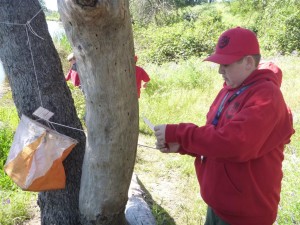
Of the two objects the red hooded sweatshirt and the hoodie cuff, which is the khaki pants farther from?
the hoodie cuff

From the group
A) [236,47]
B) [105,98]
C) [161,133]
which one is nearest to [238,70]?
[236,47]

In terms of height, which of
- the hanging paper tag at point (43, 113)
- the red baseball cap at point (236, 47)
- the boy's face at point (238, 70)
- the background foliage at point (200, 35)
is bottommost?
the background foliage at point (200, 35)

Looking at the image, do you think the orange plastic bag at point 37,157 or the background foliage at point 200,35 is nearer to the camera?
the orange plastic bag at point 37,157

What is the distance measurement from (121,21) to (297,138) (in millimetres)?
4433

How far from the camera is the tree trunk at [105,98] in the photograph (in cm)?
148

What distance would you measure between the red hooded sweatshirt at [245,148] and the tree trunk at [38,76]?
814 millimetres

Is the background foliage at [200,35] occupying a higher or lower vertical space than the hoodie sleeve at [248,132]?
lower

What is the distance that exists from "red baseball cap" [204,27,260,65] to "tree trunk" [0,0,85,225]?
1028 millimetres

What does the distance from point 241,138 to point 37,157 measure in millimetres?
1064

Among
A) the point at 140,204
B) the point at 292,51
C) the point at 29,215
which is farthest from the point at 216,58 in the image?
the point at 292,51

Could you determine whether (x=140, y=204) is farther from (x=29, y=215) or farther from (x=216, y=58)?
(x=216, y=58)

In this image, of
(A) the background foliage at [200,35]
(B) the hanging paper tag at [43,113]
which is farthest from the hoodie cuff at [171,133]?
(A) the background foliage at [200,35]

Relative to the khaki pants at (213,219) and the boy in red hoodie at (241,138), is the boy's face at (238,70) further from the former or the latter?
the khaki pants at (213,219)

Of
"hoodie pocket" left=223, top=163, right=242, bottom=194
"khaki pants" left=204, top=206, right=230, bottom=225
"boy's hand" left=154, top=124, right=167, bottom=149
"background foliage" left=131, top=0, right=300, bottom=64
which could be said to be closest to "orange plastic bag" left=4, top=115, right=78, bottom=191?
"boy's hand" left=154, top=124, right=167, bottom=149
